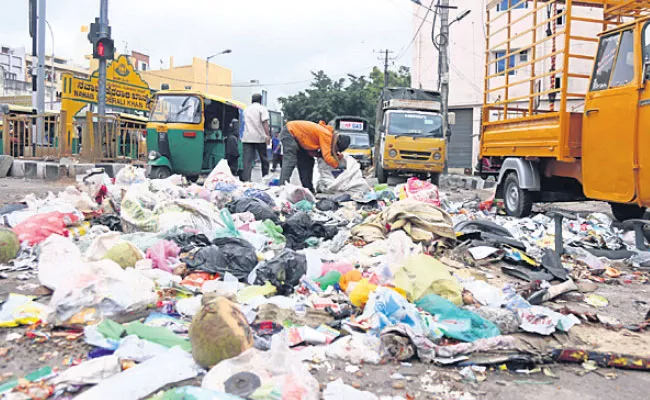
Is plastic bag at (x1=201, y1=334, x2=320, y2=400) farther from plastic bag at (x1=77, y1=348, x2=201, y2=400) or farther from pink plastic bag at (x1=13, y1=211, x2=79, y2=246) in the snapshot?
pink plastic bag at (x1=13, y1=211, x2=79, y2=246)

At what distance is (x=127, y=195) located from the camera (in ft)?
16.9

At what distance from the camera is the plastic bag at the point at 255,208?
18.5 feet

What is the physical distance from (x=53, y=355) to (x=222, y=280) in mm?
1317

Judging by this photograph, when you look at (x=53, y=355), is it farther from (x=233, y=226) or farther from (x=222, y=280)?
(x=233, y=226)

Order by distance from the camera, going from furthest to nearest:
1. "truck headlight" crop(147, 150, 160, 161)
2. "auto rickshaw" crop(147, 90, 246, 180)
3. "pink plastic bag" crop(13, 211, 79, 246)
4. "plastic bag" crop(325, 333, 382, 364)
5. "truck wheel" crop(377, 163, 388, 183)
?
"truck wheel" crop(377, 163, 388, 183) < "auto rickshaw" crop(147, 90, 246, 180) < "truck headlight" crop(147, 150, 160, 161) < "pink plastic bag" crop(13, 211, 79, 246) < "plastic bag" crop(325, 333, 382, 364)

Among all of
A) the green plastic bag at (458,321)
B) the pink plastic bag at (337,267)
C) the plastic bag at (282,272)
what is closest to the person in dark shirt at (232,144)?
the pink plastic bag at (337,267)

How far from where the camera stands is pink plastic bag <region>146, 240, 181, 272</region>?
368cm

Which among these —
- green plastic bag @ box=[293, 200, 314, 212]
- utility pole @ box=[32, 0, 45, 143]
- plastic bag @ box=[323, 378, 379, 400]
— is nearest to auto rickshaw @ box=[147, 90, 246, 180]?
green plastic bag @ box=[293, 200, 314, 212]

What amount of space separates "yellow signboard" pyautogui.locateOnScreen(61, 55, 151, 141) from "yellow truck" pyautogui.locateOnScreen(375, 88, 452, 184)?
7826 millimetres

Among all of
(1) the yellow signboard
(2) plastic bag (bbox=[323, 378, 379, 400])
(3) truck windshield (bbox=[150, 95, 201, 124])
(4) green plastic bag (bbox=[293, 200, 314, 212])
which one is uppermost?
(1) the yellow signboard

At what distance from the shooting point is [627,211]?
6402 mm

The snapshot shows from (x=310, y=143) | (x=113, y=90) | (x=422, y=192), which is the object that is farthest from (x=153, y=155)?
(x=113, y=90)

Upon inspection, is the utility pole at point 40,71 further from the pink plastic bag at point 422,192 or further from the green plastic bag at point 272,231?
the green plastic bag at point 272,231

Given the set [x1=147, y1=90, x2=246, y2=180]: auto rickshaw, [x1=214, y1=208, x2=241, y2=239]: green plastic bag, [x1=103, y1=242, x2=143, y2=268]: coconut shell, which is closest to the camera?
[x1=103, y1=242, x2=143, y2=268]: coconut shell
